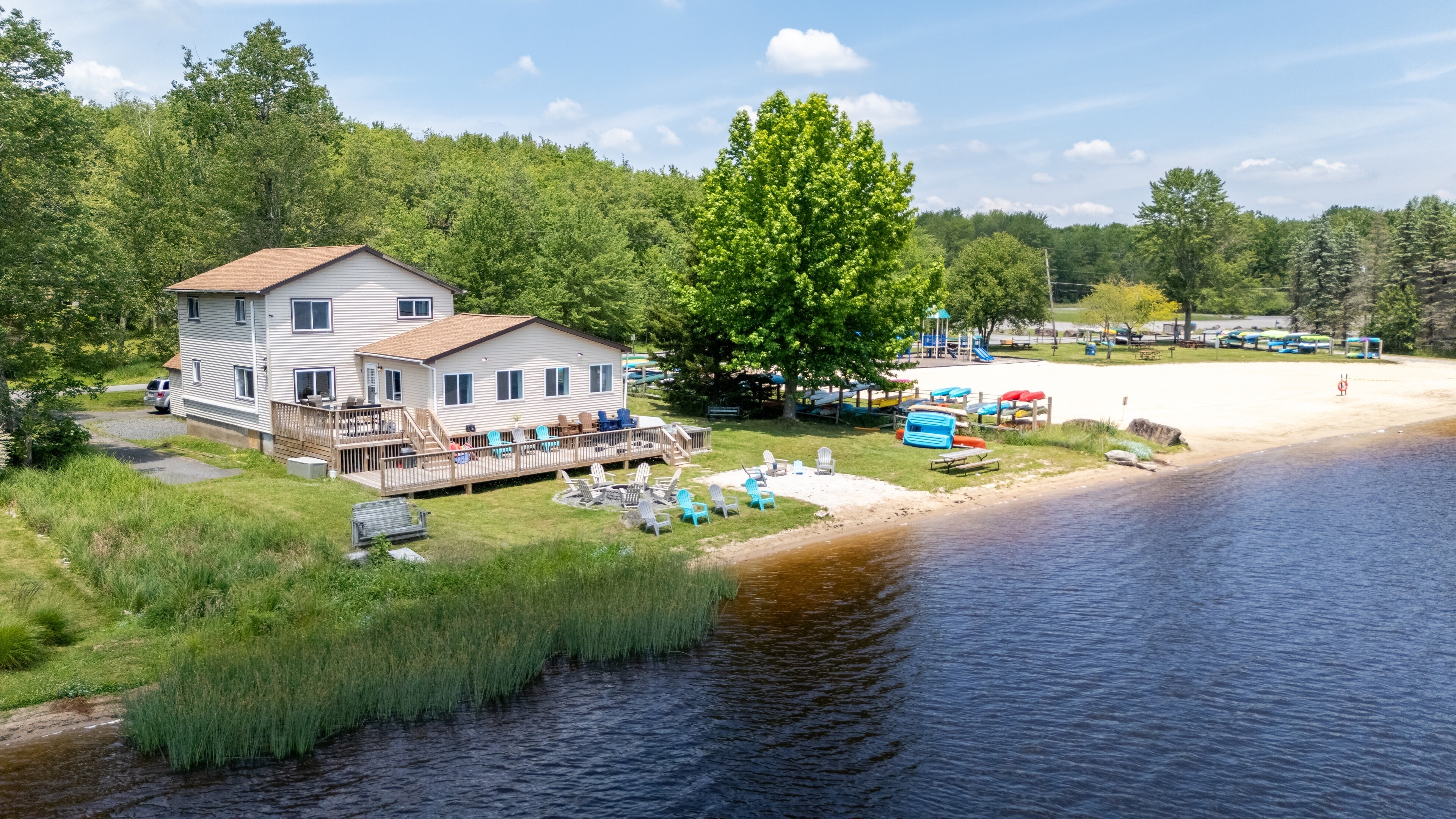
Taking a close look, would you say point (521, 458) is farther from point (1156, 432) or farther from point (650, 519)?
point (1156, 432)

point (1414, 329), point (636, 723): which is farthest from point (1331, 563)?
point (1414, 329)

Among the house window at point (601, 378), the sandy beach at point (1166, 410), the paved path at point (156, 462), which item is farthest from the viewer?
the house window at point (601, 378)

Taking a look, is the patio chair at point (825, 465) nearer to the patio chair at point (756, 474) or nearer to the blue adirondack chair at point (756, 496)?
the patio chair at point (756, 474)

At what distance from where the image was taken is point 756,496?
27.6 meters

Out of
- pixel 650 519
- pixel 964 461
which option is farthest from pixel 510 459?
pixel 964 461

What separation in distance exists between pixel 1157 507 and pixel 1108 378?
3610 cm

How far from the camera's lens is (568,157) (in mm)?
126188

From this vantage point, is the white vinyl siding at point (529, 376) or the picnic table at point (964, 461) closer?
the white vinyl siding at point (529, 376)

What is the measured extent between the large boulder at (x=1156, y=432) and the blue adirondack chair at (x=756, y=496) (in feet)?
70.7

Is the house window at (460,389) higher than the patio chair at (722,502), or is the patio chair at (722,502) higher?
the house window at (460,389)

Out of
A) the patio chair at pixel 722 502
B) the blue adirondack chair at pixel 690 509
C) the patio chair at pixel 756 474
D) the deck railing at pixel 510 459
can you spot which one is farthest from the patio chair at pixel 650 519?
the deck railing at pixel 510 459

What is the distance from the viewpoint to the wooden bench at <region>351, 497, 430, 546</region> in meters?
21.9

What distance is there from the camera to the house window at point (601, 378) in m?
34.7

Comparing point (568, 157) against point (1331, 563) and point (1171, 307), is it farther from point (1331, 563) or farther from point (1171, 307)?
point (1331, 563)
